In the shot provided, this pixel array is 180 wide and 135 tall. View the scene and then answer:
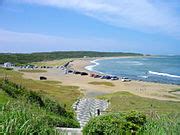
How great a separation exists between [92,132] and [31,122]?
7464mm

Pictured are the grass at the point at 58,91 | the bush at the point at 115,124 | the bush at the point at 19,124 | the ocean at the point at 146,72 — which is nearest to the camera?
the bush at the point at 19,124

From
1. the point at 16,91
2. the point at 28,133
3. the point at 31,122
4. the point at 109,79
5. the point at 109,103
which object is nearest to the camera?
the point at 28,133

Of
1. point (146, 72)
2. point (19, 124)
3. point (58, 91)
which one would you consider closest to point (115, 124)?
point (19, 124)

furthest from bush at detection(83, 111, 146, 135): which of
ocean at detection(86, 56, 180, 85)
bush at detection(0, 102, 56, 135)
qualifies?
ocean at detection(86, 56, 180, 85)

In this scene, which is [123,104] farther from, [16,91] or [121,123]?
[121,123]

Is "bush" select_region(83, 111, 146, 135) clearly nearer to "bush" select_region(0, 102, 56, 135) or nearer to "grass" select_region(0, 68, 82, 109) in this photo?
"bush" select_region(0, 102, 56, 135)

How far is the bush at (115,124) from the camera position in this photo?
13718 mm

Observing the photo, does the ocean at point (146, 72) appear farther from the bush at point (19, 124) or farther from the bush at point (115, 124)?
the bush at point (19, 124)

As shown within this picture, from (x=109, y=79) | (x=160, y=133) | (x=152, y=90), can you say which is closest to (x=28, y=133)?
(x=160, y=133)

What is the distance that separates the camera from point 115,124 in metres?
13.9

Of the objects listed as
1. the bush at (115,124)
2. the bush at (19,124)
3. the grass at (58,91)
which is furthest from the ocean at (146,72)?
the bush at (19,124)

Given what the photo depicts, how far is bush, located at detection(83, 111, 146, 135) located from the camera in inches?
540

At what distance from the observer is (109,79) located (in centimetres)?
8712

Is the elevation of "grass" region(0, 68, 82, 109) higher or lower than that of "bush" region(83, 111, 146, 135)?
lower
